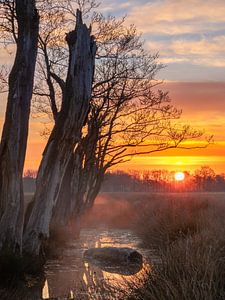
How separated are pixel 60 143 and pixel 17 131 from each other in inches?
69.4

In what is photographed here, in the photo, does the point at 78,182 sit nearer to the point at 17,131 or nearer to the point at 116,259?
the point at 116,259

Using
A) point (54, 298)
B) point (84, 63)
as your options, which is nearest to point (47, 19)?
point (84, 63)

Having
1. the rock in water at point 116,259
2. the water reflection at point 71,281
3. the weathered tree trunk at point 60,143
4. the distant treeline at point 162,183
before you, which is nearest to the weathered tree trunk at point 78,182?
the water reflection at point 71,281

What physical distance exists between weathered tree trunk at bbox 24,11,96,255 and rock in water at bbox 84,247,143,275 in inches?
80.9

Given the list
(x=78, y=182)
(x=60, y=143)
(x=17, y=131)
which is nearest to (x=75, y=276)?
(x=60, y=143)

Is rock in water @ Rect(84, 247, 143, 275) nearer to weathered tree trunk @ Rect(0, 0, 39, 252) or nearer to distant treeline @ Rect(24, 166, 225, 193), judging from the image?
weathered tree trunk @ Rect(0, 0, 39, 252)

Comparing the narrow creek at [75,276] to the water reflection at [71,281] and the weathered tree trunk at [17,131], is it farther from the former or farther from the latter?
the weathered tree trunk at [17,131]

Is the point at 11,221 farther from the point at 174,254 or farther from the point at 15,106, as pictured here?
the point at 174,254

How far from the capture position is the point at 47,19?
18.3 m

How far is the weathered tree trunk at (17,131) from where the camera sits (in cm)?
1172

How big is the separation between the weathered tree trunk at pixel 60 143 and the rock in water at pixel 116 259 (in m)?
2.06

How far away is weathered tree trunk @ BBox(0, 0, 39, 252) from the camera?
11.7 meters

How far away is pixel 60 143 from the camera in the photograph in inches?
527

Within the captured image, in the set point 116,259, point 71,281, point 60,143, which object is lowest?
point 71,281
